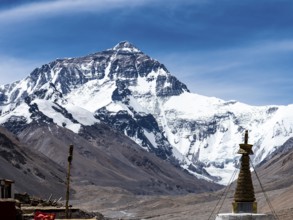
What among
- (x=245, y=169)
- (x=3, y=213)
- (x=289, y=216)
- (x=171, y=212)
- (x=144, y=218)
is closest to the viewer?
(x=3, y=213)

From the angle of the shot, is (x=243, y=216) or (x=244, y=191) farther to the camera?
(x=244, y=191)

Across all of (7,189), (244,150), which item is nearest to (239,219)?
(244,150)

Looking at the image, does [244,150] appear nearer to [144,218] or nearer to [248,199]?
[248,199]

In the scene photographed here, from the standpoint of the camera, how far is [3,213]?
71.8 ft

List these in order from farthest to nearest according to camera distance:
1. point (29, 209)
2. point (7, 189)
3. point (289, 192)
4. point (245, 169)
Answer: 1. point (289, 192)
2. point (29, 209)
3. point (245, 169)
4. point (7, 189)

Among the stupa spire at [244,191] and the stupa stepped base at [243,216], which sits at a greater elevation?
the stupa spire at [244,191]

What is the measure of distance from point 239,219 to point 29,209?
15.4 m

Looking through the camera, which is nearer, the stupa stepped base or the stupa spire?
the stupa stepped base

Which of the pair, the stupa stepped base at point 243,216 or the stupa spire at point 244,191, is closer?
the stupa stepped base at point 243,216

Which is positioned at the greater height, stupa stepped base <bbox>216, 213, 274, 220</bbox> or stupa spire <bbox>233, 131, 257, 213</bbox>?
stupa spire <bbox>233, 131, 257, 213</bbox>

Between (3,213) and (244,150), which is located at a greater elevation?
(244,150)

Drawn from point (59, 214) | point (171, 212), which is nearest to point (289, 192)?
point (171, 212)

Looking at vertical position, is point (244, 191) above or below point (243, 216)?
above

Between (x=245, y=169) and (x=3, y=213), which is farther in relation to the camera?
(x=245, y=169)
